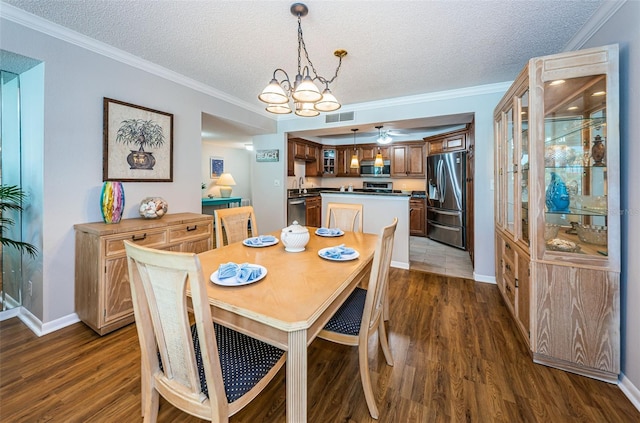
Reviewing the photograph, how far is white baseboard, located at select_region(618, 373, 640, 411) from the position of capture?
1.45 metres

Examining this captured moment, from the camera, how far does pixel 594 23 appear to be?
Answer: 1897 millimetres

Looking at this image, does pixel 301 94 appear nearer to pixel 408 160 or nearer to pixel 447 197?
pixel 447 197

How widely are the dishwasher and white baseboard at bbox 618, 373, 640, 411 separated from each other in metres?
4.46

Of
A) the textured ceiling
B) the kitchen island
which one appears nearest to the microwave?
the kitchen island

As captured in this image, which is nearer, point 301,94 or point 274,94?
point 301,94

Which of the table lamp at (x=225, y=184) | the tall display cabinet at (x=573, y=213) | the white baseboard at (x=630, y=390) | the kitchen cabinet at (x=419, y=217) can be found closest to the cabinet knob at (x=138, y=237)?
the tall display cabinet at (x=573, y=213)

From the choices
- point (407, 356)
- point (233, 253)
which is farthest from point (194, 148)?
point (407, 356)

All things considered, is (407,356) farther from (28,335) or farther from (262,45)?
(28,335)

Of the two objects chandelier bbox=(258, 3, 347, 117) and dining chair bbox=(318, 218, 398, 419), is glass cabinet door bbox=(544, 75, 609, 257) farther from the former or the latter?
chandelier bbox=(258, 3, 347, 117)

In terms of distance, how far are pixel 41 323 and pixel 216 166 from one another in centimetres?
542

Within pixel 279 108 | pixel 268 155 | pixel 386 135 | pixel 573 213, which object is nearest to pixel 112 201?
pixel 279 108

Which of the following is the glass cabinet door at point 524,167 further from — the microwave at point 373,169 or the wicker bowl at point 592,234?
the microwave at point 373,169

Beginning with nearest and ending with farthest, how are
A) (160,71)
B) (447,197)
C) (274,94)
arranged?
1. (274,94)
2. (160,71)
3. (447,197)

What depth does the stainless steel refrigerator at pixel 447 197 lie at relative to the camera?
4.80m
